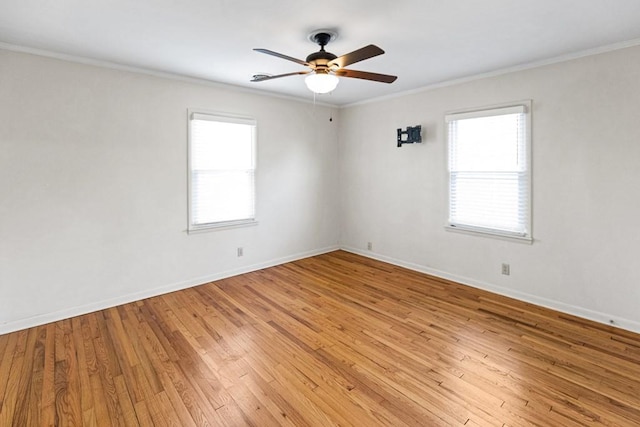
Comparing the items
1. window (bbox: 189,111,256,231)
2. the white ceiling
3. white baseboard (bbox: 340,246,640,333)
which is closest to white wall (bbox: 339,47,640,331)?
white baseboard (bbox: 340,246,640,333)

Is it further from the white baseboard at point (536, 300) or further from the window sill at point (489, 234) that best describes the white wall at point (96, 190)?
the window sill at point (489, 234)

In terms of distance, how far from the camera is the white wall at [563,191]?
3.04 m

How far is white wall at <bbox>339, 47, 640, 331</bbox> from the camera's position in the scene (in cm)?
304

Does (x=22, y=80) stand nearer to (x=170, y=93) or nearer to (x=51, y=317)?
(x=170, y=93)

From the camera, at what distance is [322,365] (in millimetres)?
2490

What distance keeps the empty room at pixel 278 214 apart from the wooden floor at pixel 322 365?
2 cm

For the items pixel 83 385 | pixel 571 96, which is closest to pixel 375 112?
pixel 571 96

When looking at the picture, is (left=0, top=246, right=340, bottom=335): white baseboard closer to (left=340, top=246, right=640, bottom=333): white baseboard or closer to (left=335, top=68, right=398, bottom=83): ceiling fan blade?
(left=340, top=246, right=640, bottom=333): white baseboard

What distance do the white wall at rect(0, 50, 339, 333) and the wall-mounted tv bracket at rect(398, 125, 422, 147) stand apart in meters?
2.04

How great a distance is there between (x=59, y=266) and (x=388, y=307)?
136 inches

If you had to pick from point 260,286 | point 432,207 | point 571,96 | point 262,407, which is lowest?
point 262,407

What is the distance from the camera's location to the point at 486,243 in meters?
4.06

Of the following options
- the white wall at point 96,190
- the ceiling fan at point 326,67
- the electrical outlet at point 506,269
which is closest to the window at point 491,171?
the electrical outlet at point 506,269

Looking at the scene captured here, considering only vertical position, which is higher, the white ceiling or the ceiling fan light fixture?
the white ceiling
